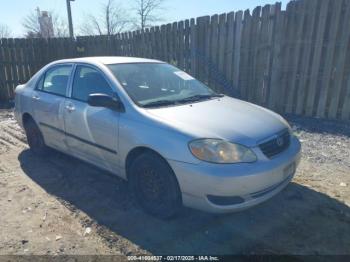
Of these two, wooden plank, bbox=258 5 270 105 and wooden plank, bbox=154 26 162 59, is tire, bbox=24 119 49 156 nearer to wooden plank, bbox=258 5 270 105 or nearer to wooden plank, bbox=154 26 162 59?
wooden plank, bbox=258 5 270 105

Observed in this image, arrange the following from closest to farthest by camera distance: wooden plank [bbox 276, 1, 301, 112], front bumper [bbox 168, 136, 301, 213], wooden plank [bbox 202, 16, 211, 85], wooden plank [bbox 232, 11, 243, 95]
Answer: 1. front bumper [bbox 168, 136, 301, 213]
2. wooden plank [bbox 276, 1, 301, 112]
3. wooden plank [bbox 232, 11, 243, 95]
4. wooden plank [bbox 202, 16, 211, 85]

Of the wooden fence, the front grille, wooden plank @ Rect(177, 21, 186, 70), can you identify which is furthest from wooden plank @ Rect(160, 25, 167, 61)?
the front grille

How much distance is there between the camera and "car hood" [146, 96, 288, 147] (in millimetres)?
2981

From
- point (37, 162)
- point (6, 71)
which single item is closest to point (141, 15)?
point (6, 71)

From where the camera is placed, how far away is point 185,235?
3.08 meters

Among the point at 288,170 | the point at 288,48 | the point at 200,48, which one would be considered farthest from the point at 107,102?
the point at 200,48

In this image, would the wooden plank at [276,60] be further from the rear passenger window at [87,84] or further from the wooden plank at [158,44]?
the rear passenger window at [87,84]

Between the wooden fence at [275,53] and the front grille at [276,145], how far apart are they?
3.49 meters

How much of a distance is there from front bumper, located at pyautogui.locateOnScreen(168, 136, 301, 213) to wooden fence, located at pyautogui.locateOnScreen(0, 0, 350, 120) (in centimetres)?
394

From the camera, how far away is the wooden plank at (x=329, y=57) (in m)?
5.96

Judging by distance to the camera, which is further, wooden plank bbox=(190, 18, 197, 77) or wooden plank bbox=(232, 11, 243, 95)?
wooden plank bbox=(190, 18, 197, 77)

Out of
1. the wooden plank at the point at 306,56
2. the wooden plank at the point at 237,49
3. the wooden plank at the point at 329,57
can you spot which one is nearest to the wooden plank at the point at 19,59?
the wooden plank at the point at 237,49

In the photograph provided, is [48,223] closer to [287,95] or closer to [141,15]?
[287,95]

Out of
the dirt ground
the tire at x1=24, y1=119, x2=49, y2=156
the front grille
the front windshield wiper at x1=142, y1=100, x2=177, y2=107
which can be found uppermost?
the front windshield wiper at x1=142, y1=100, x2=177, y2=107
